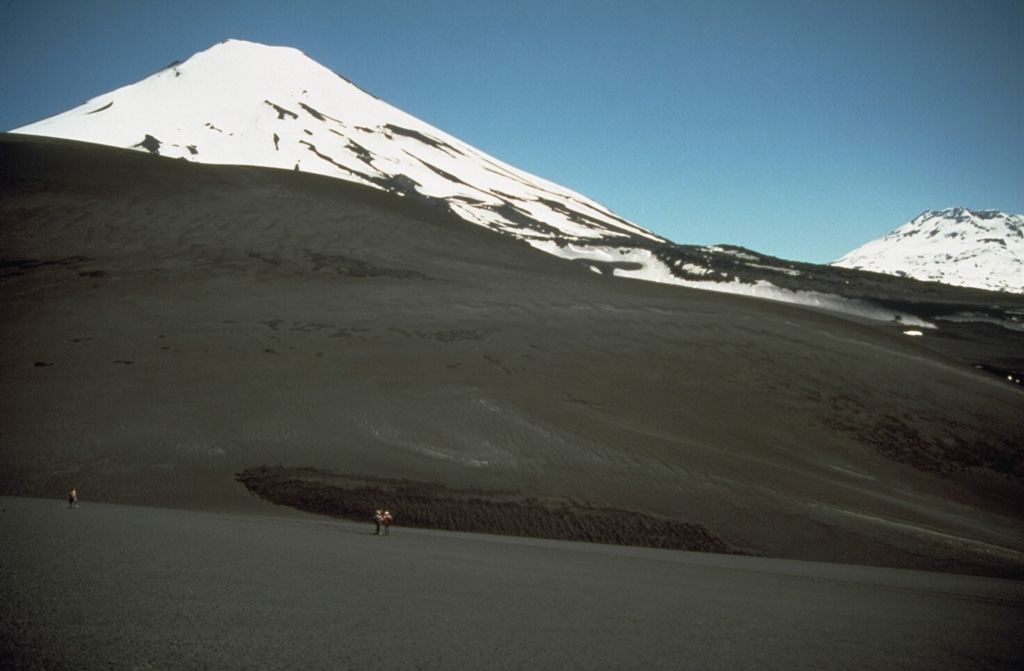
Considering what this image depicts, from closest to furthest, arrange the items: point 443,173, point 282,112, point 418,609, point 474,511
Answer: point 418,609 < point 474,511 < point 443,173 < point 282,112

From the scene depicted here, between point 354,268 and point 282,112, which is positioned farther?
point 282,112

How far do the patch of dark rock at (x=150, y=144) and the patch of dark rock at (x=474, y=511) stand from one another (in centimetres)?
6279

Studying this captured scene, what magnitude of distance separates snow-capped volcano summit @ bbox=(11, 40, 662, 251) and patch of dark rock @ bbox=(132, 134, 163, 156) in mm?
124

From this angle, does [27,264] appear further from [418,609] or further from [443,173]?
[443,173]

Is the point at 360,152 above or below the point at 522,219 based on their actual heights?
above

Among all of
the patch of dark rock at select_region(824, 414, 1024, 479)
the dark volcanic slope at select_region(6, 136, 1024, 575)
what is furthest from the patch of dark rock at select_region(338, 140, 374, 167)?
the patch of dark rock at select_region(824, 414, 1024, 479)

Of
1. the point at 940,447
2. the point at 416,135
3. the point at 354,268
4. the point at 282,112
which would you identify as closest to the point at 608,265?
the point at 354,268

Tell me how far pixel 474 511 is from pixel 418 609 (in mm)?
11558

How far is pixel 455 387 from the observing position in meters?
27.8

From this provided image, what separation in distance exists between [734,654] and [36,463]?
756 inches

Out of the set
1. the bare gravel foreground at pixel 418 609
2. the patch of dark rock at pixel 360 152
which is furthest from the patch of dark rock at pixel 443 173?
the bare gravel foreground at pixel 418 609

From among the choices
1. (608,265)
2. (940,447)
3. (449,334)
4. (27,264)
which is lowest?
(940,447)

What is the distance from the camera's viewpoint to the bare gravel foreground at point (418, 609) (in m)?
8.27

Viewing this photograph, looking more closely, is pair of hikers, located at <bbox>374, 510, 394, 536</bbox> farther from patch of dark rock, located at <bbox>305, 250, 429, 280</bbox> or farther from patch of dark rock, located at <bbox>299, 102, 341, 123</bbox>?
patch of dark rock, located at <bbox>299, 102, 341, 123</bbox>
